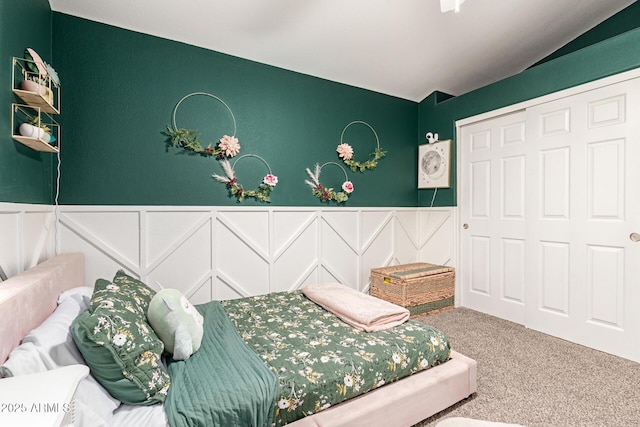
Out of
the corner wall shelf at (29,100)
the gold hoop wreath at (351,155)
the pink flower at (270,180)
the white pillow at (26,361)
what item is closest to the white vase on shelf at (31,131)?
the corner wall shelf at (29,100)

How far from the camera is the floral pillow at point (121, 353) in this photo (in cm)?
114

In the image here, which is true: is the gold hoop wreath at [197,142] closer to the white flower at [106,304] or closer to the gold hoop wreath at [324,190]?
the gold hoop wreath at [324,190]

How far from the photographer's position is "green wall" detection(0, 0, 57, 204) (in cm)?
149

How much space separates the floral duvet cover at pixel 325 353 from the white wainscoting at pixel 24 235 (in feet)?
3.94

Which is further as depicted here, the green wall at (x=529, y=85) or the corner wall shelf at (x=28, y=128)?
the green wall at (x=529, y=85)

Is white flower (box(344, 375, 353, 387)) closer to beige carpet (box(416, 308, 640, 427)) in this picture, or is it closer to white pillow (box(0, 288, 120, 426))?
beige carpet (box(416, 308, 640, 427))

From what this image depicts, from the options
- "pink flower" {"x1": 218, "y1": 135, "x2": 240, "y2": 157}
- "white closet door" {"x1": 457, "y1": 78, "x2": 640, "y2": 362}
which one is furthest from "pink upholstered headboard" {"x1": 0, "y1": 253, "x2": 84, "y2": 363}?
"white closet door" {"x1": 457, "y1": 78, "x2": 640, "y2": 362}

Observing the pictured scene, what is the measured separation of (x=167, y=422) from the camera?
1.13 metres

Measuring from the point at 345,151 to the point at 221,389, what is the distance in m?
2.77

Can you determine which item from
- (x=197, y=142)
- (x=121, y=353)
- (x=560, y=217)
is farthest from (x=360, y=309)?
(x=560, y=217)

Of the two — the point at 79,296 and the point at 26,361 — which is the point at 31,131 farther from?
the point at 26,361

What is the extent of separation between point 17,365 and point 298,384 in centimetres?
100

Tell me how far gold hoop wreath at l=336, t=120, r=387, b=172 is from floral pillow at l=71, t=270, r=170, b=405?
8.86ft

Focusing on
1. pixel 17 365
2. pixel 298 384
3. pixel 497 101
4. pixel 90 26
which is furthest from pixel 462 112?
pixel 17 365
